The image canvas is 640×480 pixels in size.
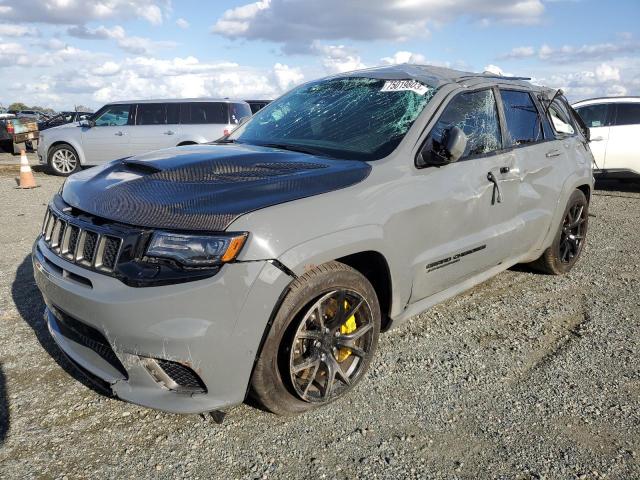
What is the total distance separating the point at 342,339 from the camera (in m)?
2.88

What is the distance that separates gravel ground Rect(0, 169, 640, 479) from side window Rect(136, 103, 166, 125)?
866 centimetres

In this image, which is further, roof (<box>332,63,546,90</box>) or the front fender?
roof (<box>332,63,546,90</box>)

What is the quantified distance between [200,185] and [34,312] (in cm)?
228

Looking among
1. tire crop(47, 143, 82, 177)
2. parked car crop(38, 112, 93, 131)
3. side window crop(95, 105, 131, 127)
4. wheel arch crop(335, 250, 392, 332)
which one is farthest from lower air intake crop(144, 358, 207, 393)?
parked car crop(38, 112, 93, 131)

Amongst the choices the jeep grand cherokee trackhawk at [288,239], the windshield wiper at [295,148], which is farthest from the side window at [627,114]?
the windshield wiper at [295,148]

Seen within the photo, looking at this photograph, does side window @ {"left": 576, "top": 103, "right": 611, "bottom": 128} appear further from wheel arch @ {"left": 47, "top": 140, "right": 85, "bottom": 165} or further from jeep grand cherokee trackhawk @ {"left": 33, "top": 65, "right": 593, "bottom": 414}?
wheel arch @ {"left": 47, "top": 140, "right": 85, "bottom": 165}

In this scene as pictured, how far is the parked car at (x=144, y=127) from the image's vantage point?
11977 mm

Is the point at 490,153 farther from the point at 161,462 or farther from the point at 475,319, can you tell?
the point at 161,462

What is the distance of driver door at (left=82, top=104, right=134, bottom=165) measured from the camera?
39.8 feet

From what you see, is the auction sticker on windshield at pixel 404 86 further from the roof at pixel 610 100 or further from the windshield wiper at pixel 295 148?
the roof at pixel 610 100

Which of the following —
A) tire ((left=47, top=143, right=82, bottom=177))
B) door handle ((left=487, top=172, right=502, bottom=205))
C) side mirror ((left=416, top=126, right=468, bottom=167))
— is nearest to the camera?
side mirror ((left=416, top=126, right=468, bottom=167))

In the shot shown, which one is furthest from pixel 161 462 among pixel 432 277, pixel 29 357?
pixel 432 277

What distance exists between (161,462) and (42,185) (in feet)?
33.6

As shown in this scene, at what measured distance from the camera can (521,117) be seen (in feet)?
14.1
